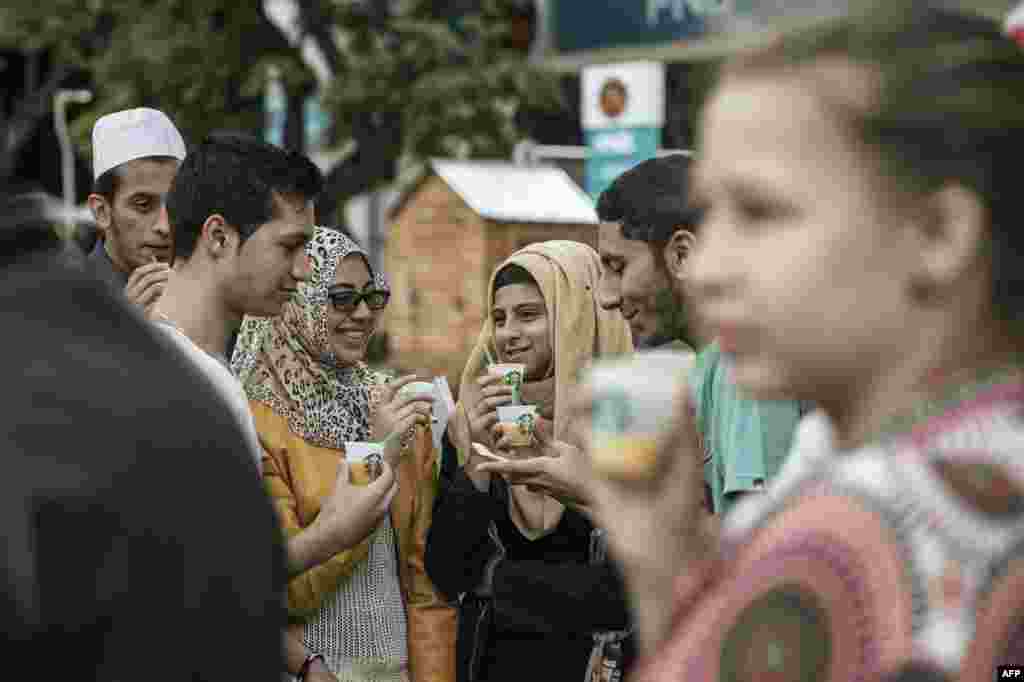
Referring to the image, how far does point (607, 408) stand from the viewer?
5.21ft

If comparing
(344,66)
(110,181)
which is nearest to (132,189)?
(110,181)

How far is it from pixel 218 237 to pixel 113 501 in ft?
8.75

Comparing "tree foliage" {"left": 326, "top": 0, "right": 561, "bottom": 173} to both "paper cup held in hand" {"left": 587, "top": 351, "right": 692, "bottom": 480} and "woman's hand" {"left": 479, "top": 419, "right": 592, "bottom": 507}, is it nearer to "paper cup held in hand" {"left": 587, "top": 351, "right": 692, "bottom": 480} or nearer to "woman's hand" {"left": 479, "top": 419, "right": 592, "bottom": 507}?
"woman's hand" {"left": 479, "top": 419, "right": 592, "bottom": 507}

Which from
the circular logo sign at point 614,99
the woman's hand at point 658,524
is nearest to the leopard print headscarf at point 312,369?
the woman's hand at point 658,524

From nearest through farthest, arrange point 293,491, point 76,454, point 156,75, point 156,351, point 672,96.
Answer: point 76,454
point 156,351
point 293,491
point 156,75
point 672,96

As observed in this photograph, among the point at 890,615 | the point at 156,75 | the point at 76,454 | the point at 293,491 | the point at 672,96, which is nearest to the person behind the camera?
the point at 890,615

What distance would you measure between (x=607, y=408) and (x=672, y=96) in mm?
17868

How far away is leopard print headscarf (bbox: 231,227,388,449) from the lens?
14.2 feet

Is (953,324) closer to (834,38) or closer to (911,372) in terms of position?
(911,372)

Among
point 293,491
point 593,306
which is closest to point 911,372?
point 293,491

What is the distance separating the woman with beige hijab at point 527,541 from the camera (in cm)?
421

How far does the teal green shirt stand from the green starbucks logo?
1.86m

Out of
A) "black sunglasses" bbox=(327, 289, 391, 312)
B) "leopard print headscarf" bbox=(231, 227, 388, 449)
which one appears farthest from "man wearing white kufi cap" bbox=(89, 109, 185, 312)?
"black sunglasses" bbox=(327, 289, 391, 312)

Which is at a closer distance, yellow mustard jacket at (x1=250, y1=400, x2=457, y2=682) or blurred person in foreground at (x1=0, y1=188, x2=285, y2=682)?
blurred person in foreground at (x1=0, y1=188, x2=285, y2=682)
